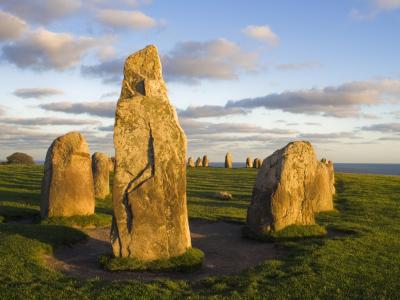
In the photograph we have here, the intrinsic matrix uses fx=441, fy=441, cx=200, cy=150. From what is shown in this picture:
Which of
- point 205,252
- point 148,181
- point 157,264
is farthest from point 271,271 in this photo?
point 148,181

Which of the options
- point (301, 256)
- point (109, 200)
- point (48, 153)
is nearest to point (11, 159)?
point (109, 200)

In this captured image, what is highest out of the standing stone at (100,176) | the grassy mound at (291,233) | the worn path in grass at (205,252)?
the standing stone at (100,176)

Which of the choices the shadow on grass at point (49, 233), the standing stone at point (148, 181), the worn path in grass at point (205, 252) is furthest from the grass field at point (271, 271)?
the standing stone at point (148, 181)

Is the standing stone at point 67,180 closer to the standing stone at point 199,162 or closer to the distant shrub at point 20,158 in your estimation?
the standing stone at point 199,162

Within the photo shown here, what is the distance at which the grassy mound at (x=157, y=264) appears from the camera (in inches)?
481

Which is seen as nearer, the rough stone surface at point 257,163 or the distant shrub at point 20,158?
the rough stone surface at point 257,163

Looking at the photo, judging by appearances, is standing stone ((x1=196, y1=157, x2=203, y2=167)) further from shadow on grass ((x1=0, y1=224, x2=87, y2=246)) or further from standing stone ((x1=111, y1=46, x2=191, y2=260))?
standing stone ((x1=111, y1=46, x2=191, y2=260))

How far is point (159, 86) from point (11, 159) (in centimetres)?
7673

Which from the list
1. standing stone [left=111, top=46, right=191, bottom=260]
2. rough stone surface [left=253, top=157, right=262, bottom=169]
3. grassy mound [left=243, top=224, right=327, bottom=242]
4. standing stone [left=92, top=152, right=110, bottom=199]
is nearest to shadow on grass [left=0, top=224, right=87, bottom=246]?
standing stone [left=111, top=46, right=191, bottom=260]

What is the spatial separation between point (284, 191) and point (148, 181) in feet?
21.2

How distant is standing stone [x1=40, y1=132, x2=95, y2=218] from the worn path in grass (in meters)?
2.08

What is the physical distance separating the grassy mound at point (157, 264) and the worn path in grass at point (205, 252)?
200mm

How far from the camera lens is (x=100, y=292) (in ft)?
32.2

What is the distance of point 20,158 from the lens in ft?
273
